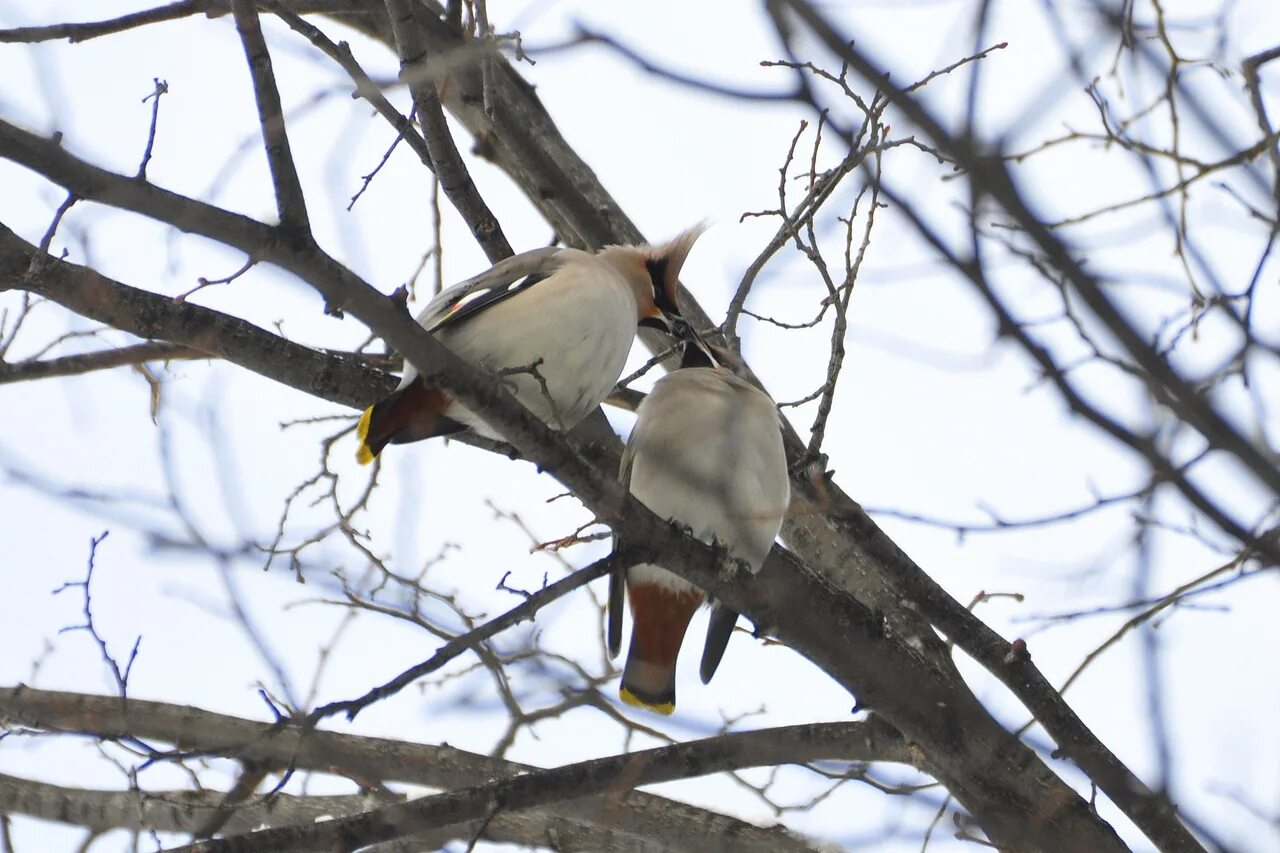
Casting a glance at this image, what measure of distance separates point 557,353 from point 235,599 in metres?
1.13

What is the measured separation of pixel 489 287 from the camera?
13.9 feet

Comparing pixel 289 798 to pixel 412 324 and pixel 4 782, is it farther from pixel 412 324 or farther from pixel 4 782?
pixel 412 324

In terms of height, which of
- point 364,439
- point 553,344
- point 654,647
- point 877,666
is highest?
point 553,344

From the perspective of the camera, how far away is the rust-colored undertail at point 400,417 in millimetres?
3693

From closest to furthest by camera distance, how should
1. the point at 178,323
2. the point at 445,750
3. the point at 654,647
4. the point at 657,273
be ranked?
the point at 178,323
the point at 445,750
the point at 654,647
the point at 657,273

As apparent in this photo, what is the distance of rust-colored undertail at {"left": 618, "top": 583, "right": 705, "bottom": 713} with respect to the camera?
4312mm

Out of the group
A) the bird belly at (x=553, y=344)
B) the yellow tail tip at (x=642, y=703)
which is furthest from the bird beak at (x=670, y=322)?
the yellow tail tip at (x=642, y=703)

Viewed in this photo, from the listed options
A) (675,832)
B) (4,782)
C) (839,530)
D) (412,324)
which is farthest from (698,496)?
(4,782)

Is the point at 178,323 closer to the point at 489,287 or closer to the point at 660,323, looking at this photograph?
the point at 489,287

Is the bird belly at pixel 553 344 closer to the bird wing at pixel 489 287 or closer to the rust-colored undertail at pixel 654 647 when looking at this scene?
the bird wing at pixel 489 287

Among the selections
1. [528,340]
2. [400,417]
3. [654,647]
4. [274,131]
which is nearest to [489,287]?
[528,340]

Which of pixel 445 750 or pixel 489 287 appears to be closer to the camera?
pixel 445 750

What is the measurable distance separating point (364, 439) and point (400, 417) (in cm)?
13

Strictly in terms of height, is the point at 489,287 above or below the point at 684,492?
above
